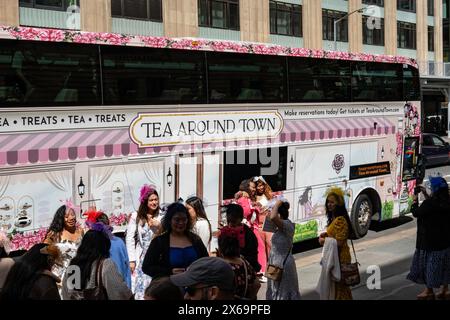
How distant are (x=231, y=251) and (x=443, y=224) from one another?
393 centimetres

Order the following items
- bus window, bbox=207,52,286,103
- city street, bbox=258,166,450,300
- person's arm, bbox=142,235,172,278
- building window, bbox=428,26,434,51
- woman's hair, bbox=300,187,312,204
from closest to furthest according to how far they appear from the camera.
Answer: person's arm, bbox=142,235,172,278 < city street, bbox=258,166,450,300 < bus window, bbox=207,52,286,103 < woman's hair, bbox=300,187,312,204 < building window, bbox=428,26,434,51

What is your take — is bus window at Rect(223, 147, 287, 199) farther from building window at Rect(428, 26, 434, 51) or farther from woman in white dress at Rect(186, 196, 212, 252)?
building window at Rect(428, 26, 434, 51)

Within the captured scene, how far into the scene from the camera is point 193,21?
108 feet

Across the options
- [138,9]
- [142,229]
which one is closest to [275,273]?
[142,229]

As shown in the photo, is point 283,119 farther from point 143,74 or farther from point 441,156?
point 441,156

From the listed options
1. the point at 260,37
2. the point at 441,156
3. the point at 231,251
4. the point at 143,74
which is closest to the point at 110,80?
the point at 143,74

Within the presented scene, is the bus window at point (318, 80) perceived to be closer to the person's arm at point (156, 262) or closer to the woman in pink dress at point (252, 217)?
the woman in pink dress at point (252, 217)

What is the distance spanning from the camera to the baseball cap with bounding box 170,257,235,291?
390 centimetres

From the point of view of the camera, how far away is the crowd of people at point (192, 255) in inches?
175

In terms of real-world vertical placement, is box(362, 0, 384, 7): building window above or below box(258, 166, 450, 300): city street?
above

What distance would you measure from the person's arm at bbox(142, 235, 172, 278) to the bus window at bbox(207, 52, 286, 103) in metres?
4.71

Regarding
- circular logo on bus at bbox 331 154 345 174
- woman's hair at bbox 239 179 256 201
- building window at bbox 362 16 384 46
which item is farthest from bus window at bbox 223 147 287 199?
building window at bbox 362 16 384 46

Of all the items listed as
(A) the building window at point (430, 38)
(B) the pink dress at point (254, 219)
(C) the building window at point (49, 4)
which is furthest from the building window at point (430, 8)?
(B) the pink dress at point (254, 219)

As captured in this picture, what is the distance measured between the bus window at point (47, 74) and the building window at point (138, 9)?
21735 mm
